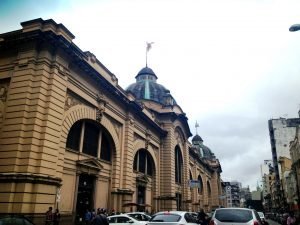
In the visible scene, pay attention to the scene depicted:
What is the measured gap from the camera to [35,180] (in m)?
16.2

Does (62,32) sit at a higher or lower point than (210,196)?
higher

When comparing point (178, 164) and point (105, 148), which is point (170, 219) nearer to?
point (105, 148)

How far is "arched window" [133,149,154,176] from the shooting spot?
104 feet

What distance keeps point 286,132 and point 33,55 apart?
76.9 m

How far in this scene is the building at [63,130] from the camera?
651 inches

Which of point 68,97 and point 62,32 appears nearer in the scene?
point 62,32

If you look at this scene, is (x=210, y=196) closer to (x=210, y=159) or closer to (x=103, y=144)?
(x=210, y=159)

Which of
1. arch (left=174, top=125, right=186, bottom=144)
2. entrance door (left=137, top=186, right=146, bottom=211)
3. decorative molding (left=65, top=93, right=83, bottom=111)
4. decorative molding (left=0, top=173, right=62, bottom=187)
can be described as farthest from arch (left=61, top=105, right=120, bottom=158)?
arch (left=174, top=125, right=186, bottom=144)

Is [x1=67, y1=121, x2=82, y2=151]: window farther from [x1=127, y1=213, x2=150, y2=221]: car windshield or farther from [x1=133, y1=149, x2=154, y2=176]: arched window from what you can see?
[x1=133, y1=149, x2=154, y2=176]: arched window

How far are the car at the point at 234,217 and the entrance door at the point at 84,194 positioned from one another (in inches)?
488

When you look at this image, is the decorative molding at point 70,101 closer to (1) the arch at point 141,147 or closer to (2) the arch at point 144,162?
(1) the arch at point 141,147

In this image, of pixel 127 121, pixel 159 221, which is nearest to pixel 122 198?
pixel 127 121

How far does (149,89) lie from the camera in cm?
4450

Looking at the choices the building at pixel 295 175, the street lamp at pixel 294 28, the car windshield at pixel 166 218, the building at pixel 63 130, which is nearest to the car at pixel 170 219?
the car windshield at pixel 166 218
